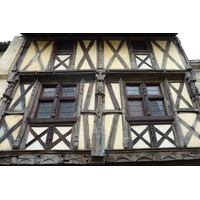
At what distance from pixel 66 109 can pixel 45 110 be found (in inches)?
25.4

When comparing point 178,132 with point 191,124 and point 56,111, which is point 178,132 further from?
point 56,111

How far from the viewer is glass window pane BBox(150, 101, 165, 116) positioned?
17.5ft

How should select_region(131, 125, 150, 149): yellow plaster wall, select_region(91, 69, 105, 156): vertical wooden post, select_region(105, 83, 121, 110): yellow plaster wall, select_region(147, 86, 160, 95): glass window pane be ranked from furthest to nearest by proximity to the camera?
select_region(147, 86, 160, 95): glass window pane < select_region(105, 83, 121, 110): yellow plaster wall < select_region(131, 125, 150, 149): yellow plaster wall < select_region(91, 69, 105, 156): vertical wooden post

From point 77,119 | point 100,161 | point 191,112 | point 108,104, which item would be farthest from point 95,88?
point 191,112

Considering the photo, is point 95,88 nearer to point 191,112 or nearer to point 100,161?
point 100,161

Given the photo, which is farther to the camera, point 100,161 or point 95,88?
point 95,88

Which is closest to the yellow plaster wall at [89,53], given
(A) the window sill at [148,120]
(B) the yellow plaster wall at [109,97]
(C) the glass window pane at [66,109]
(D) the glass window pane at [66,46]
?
(D) the glass window pane at [66,46]

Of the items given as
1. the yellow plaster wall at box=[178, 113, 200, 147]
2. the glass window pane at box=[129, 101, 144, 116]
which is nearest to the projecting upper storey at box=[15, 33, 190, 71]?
the glass window pane at box=[129, 101, 144, 116]

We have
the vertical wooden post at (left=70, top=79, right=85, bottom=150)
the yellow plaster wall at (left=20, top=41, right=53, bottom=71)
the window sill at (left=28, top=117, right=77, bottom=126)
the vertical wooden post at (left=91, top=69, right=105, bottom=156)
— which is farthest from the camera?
the yellow plaster wall at (left=20, top=41, right=53, bottom=71)

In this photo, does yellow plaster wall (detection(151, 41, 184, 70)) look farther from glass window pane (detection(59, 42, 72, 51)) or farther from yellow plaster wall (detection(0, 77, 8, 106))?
yellow plaster wall (detection(0, 77, 8, 106))

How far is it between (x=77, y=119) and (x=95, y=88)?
131 cm

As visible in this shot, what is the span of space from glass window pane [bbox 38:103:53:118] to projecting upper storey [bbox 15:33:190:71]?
54.2 inches

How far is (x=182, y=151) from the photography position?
424 cm

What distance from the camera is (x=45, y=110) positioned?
5.44 m
